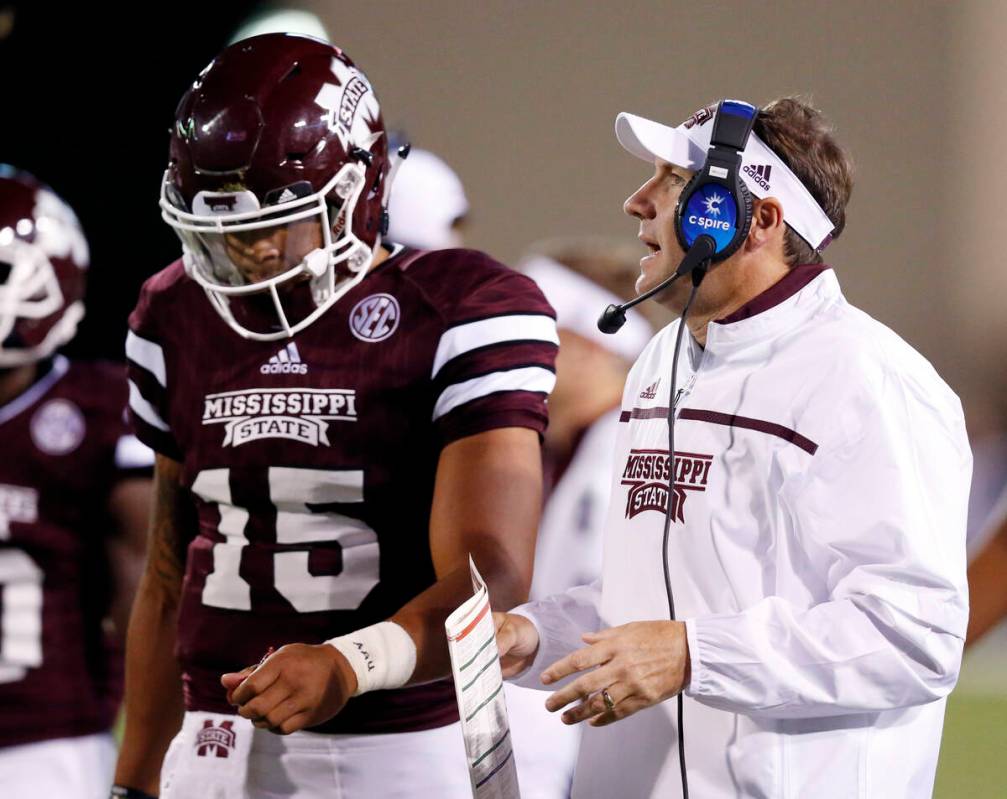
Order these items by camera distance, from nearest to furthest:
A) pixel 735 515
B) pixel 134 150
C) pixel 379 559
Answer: pixel 735 515 < pixel 379 559 < pixel 134 150

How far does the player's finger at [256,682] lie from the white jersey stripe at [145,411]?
2.42 feet

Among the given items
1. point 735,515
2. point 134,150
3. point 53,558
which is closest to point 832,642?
point 735,515

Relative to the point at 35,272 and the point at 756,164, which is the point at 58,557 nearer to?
the point at 35,272

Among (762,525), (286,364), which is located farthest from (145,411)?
(762,525)

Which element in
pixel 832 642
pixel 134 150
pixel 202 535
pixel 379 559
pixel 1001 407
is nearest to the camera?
pixel 832 642

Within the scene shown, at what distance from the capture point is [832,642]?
1521 mm

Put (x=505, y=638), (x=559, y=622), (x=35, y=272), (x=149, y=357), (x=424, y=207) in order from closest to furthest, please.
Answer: (x=505, y=638), (x=559, y=622), (x=149, y=357), (x=35, y=272), (x=424, y=207)

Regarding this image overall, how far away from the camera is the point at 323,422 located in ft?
6.77

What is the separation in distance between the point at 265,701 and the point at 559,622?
0.40 metres

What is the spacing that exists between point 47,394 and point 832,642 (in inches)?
81.9

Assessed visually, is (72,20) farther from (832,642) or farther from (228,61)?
(832,642)

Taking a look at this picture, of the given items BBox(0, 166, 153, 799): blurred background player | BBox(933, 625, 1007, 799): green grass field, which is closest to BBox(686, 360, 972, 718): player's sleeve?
BBox(0, 166, 153, 799): blurred background player

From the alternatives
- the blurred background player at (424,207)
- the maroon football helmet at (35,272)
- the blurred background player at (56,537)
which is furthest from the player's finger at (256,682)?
the blurred background player at (424,207)

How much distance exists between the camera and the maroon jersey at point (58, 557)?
2982 millimetres
